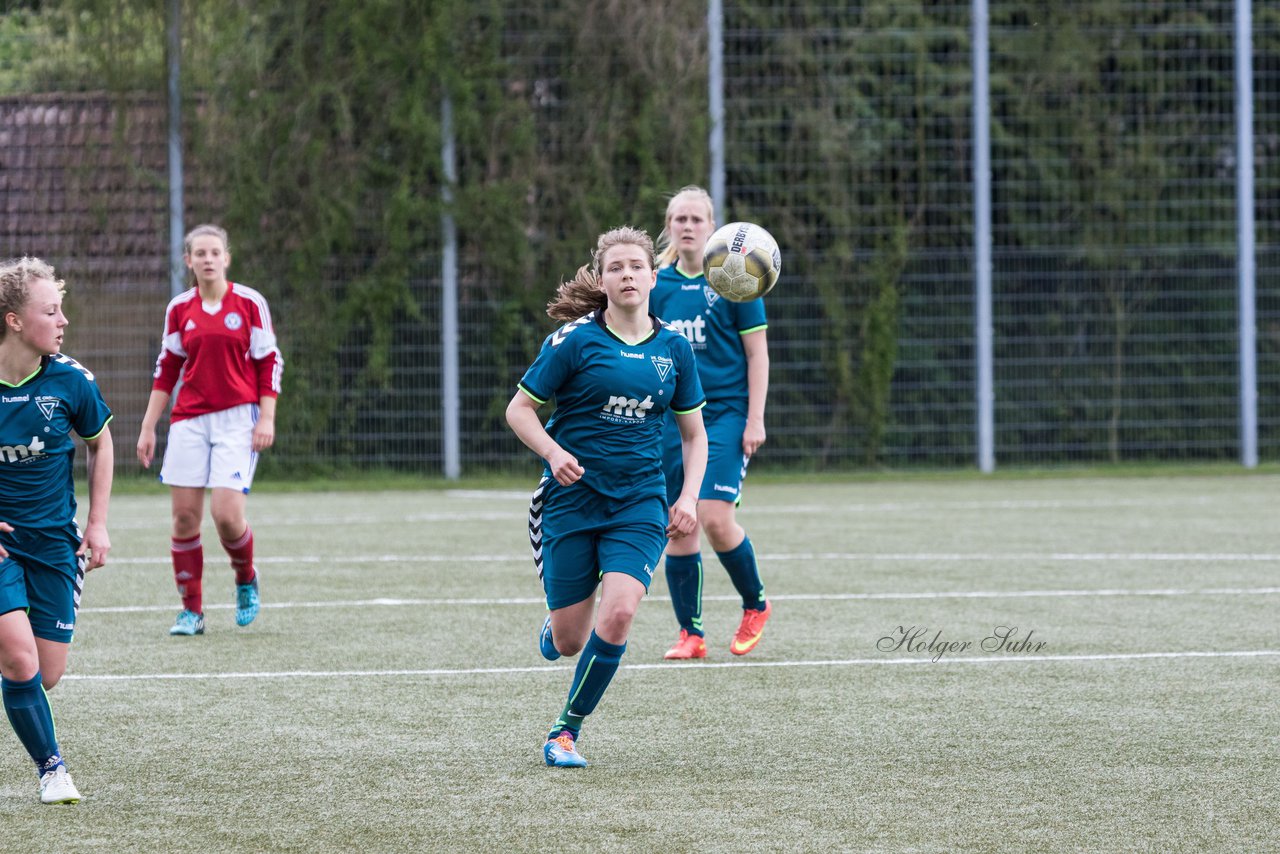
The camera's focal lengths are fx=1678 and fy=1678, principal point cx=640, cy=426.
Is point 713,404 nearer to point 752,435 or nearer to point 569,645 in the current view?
point 752,435

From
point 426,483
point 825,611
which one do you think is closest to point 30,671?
point 825,611

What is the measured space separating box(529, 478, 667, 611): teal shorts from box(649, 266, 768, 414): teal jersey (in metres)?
2.02

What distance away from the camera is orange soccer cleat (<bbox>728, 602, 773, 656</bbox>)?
7.34m

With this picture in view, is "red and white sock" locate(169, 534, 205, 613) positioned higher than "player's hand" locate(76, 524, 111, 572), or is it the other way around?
"player's hand" locate(76, 524, 111, 572)

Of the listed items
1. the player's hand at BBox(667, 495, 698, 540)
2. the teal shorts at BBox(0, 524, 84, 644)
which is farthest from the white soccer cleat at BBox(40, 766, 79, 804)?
the player's hand at BBox(667, 495, 698, 540)

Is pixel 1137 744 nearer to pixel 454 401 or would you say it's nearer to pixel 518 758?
pixel 518 758

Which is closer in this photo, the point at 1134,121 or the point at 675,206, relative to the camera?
the point at 675,206

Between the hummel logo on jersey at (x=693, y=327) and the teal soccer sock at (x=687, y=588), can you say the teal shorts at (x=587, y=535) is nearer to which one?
the teal soccer sock at (x=687, y=588)

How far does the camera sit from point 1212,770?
5.04 metres

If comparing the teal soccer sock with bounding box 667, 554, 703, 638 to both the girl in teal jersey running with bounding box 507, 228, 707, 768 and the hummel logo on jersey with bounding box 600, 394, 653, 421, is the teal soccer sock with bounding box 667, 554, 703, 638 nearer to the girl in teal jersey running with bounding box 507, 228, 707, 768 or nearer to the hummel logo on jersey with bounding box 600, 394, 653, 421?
the girl in teal jersey running with bounding box 507, 228, 707, 768

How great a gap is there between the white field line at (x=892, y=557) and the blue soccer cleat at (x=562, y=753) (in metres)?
5.64

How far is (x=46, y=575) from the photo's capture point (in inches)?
195

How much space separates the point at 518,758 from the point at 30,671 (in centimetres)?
150

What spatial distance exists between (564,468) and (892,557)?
240 inches
